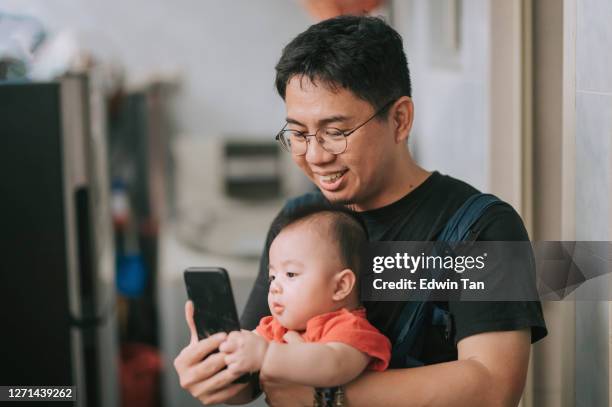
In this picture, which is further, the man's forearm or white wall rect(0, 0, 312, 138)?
white wall rect(0, 0, 312, 138)

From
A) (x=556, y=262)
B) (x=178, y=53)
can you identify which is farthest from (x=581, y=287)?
(x=178, y=53)

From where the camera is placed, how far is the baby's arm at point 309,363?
709 millimetres

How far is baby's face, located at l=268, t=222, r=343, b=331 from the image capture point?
736 mm

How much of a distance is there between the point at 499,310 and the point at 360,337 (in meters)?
0.13

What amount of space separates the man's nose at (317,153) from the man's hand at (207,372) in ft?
0.62

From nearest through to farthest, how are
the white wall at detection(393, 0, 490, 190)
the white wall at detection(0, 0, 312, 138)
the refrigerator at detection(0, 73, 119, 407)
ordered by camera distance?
1. the white wall at detection(393, 0, 490, 190)
2. the refrigerator at detection(0, 73, 119, 407)
3. the white wall at detection(0, 0, 312, 138)

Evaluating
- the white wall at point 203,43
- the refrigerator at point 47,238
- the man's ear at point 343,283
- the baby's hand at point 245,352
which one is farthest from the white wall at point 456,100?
the white wall at point 203,43

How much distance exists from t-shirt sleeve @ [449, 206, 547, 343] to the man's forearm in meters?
0.04

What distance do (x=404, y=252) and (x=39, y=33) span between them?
1.49m

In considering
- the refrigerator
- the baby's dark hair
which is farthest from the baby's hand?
the refrigerator

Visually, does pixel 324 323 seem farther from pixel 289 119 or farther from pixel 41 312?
pixel 41 312

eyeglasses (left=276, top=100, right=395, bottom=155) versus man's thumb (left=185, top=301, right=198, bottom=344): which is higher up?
eyeglasses (left=276, top=100, right=395, bottom=155)

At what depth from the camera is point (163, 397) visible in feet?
7.10

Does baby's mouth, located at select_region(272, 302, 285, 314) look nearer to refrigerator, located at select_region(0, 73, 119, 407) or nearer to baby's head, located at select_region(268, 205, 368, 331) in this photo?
baby's head, located at select_region(268, 205, 368, 331)
